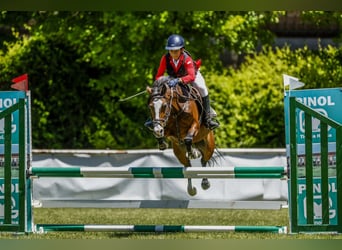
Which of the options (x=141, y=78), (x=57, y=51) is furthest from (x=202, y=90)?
(x=57, y=51)

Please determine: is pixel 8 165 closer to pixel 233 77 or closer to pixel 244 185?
pixel 244 185

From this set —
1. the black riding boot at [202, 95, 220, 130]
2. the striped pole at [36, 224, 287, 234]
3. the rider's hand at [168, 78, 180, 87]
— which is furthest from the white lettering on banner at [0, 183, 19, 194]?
the black riding boot at [202, 95, 220, 130]

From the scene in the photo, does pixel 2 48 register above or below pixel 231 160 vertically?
above

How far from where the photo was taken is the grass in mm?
7309

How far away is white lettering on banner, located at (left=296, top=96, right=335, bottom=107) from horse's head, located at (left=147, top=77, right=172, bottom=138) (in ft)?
3.83

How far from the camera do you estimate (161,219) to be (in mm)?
9562

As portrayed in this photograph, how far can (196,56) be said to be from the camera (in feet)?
48.0

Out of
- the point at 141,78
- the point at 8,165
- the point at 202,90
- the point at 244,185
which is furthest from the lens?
the point at 141,78

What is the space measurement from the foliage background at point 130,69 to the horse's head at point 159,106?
21.2 feet

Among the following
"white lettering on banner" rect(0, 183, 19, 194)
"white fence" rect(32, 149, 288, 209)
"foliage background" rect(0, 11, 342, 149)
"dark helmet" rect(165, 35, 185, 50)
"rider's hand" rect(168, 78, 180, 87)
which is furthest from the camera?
"foliage background" rect(0, 11, 342, 149)

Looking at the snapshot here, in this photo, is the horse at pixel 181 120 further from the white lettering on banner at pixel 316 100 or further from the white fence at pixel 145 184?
the white fence at pixel 145 184

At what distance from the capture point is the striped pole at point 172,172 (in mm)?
6852

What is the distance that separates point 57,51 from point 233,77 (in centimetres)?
311

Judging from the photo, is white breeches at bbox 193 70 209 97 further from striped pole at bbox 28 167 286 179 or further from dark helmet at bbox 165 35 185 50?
striped pole at bbox 28 167 286 179
